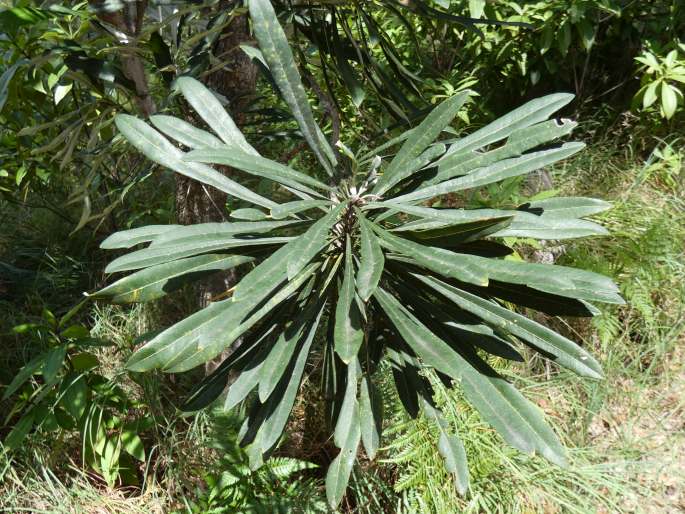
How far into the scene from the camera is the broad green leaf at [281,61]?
3.80ft

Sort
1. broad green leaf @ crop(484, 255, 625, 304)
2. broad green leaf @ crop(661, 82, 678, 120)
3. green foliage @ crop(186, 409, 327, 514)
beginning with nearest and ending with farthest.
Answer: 1. broad green leaf @ crop(484, 255, 625, 304)
2. green foliage @ crop(186, 409, 327, 514)
3. broad green leaf @ crop(661, 82, 678, 120)

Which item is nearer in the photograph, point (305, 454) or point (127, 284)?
point (127, 284)

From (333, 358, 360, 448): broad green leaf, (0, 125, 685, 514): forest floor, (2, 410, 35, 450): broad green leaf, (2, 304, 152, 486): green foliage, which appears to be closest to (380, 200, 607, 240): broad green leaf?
(333, 358, 360, 448): broad green leaf

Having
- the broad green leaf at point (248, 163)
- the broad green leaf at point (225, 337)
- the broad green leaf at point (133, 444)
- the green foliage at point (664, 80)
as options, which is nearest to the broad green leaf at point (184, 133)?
the broad green leaf at point (248, 163)

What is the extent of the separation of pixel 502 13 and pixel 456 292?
2.37 meters

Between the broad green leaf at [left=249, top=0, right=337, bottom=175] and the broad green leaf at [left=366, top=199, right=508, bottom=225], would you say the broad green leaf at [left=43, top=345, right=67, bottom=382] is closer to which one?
the broad green leaf at [left=249, top=0, right=337, bottom=175]

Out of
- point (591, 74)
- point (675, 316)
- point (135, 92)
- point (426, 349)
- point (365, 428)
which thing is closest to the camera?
point (426, 349)

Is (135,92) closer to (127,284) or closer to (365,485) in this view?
(127,284)

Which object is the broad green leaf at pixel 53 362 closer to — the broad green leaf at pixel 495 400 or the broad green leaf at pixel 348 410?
the broad green leaf at pixel 348 410

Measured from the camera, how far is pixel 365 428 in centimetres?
130

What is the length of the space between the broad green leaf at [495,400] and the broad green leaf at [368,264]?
7.0 inches

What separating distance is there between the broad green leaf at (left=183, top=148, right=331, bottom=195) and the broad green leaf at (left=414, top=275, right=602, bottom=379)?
Result: 0.38 m

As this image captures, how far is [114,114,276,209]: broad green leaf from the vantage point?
1279 millimetres

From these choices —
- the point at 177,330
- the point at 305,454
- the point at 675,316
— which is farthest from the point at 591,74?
the point at 177,330
